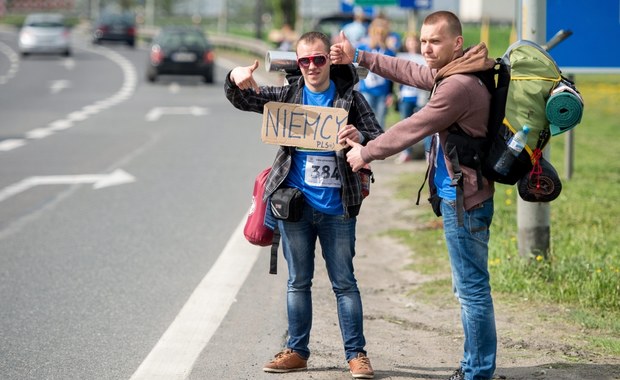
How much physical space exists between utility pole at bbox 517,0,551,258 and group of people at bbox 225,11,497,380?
225cm

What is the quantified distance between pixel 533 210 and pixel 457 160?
107 inches

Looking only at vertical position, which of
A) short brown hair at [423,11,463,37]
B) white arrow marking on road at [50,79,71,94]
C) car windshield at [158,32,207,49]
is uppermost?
short brown hair at [423,11,463,37]

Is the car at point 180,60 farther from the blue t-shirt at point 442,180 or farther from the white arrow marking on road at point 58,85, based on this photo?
the blue t-shirt at point 442,180

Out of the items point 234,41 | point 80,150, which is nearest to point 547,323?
point 80,150

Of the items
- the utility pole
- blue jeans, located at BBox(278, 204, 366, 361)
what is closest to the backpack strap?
blue jeans, located at BBox(278, 204, 366, 361)

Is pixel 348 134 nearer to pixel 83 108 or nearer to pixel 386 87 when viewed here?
pixel 386 87

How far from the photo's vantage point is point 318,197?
5793mm

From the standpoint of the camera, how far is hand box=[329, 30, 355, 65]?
18.5 feet

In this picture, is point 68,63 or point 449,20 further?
point 68,63

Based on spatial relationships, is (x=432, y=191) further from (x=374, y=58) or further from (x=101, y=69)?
(x=101, y=69)

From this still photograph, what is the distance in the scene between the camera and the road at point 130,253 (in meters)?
6.31

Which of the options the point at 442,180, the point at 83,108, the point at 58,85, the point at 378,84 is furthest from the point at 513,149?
the point at 58,85

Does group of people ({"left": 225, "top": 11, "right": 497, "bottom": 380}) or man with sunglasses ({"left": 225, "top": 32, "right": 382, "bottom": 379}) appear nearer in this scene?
group of people ({"left": 225, "top": 11, "right": 497, "bottom": 380})

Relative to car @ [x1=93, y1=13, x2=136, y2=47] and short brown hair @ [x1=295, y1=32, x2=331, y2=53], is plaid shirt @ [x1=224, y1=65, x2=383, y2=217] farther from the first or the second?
car @ [x1=93, y1=13, x2=136, y2=47]
